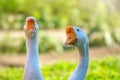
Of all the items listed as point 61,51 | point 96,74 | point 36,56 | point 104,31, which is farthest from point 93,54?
point 36,56

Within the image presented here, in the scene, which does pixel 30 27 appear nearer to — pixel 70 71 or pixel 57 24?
pixel 70 71

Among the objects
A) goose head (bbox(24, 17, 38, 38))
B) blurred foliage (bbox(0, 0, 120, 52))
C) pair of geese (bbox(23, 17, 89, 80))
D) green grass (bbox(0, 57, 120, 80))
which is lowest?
green grass (bbox(0, 57, 120, 80))

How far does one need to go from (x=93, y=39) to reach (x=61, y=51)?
2.35ft

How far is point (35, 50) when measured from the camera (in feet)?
8.34

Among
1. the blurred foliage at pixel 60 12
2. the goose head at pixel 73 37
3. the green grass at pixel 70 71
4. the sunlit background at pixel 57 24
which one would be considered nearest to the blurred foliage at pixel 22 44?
the sunlit background at pixel 57 24

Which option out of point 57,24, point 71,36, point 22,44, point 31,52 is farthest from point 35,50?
point 57,24

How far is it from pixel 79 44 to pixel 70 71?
2203mm

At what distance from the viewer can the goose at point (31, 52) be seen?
2.48 metres

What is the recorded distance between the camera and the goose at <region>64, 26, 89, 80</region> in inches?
94.2

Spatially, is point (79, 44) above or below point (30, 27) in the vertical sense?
below

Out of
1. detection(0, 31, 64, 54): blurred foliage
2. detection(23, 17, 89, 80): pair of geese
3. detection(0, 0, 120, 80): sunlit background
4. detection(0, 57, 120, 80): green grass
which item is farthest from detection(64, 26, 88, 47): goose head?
detection(0, 31, 64, 54): blurred foliage

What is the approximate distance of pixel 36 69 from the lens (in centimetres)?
251

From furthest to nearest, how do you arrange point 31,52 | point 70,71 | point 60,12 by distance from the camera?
1. point 60,12
2. point 70,71
3. point 31,52

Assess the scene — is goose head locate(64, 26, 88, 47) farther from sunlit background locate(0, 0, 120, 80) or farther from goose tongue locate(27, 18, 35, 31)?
sunlit background locate(0, 0, 120, 80)
